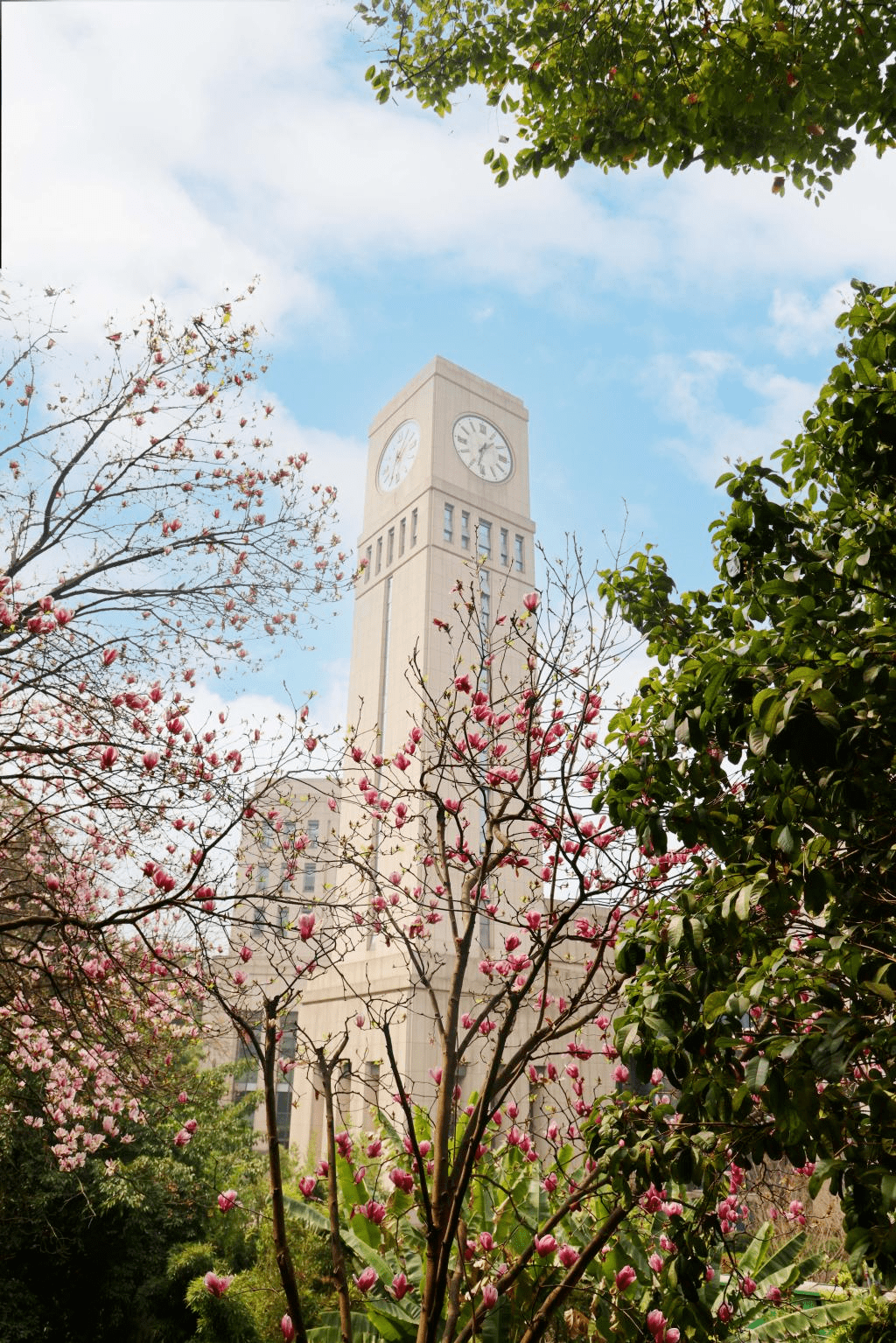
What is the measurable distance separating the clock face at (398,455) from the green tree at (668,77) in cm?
2812

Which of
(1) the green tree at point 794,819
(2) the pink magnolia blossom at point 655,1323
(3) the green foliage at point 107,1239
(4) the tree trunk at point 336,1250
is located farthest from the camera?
(3) the green foliage at point 107,1239

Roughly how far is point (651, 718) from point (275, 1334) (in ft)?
25.4

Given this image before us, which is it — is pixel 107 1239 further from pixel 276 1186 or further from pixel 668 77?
pixel 668 77

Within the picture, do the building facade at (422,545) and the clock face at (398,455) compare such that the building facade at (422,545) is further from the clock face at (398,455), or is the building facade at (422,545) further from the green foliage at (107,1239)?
the green foliage at (107,1239)

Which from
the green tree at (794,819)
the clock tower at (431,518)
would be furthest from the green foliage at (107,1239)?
the clock tower at (431,518)

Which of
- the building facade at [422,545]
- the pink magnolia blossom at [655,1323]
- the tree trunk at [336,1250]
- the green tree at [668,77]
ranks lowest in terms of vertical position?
the pink magnolia blossom at [655,1323]

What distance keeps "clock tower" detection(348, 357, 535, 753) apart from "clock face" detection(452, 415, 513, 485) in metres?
0.05

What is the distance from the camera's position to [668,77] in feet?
16.2

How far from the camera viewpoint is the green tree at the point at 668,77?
15.5ft

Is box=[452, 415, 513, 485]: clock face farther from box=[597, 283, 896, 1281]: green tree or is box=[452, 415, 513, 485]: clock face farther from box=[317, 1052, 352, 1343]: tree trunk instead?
box=[317, 1052, 352, 1343]: tree trunk

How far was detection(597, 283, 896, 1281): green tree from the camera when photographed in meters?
2.29

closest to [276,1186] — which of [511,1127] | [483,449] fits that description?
[511,1127]

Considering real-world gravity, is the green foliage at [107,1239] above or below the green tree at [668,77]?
below

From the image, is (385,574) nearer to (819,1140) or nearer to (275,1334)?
(275,1334)
